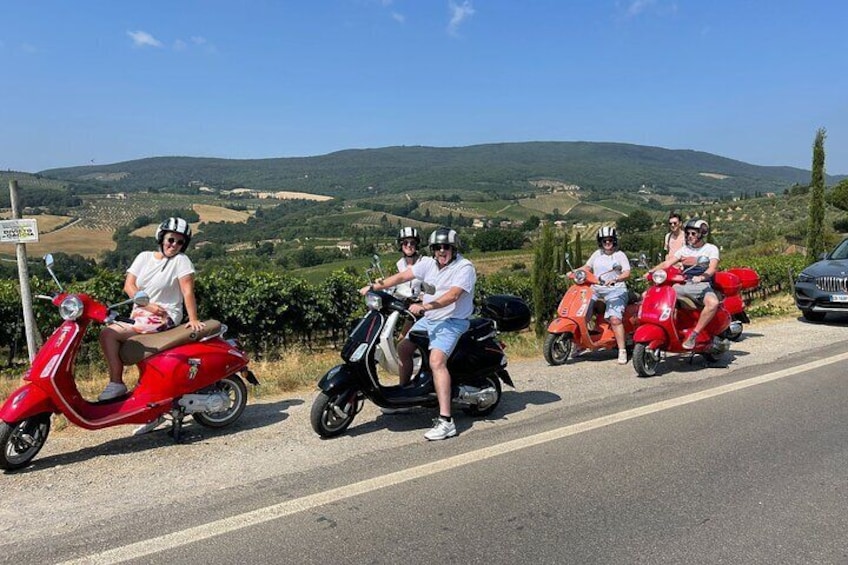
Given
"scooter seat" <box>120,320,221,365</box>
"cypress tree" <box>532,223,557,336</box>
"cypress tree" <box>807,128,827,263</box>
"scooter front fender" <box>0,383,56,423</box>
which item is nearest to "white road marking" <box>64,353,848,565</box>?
"scooter front fender" <box>0,383,56,423</box>

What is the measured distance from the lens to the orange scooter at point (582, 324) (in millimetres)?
8219

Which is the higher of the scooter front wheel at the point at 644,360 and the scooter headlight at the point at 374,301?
the scooter headlight at the point at 374,301

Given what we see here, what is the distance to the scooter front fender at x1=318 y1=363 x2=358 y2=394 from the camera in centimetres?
502

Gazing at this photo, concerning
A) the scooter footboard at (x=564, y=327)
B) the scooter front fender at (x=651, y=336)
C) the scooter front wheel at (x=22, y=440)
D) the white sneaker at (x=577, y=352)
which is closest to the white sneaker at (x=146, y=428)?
the scooter front wheel at (x=22, y=440)

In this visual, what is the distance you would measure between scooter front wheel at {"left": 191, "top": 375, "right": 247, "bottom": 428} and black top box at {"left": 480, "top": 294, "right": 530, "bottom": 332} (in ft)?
7.94

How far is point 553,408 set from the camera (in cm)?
600

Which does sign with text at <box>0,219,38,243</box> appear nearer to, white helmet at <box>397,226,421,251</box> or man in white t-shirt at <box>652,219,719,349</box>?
white helmet at <box>397,226,421,251</box>

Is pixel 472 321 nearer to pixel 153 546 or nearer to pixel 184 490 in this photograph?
pixel 184 490

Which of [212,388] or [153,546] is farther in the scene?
[212,388]

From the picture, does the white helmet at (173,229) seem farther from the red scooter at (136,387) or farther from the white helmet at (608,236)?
the white helmet at (608,236)

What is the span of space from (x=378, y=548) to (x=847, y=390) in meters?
5.50

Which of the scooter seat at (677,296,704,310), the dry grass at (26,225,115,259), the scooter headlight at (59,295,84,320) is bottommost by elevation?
the dry grass at (26,225,115,259)

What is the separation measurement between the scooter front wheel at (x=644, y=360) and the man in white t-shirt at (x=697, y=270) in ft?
1.75

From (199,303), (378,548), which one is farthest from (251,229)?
(378,548)
